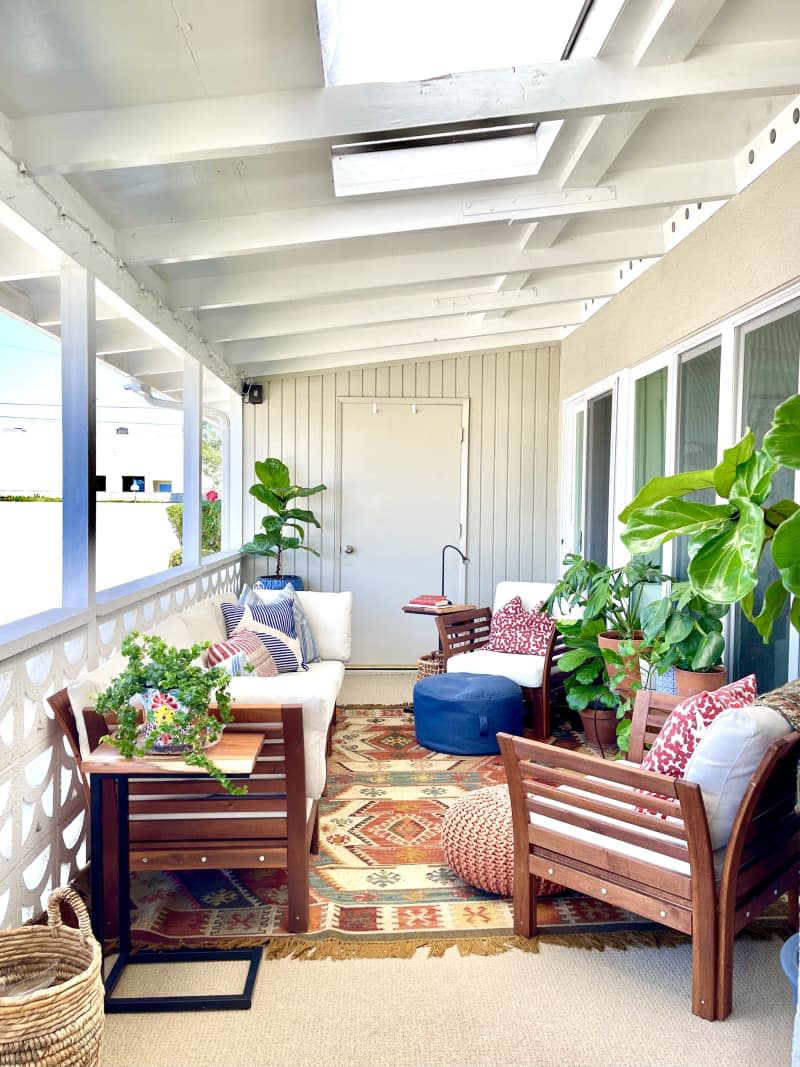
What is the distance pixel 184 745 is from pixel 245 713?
26 centimetres

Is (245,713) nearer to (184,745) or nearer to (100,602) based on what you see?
(184,745)

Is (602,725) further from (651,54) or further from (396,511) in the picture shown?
(651,54)

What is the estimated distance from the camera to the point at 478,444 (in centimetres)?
674

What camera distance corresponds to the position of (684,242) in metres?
3.87

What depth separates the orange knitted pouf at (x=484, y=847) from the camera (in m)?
2.71

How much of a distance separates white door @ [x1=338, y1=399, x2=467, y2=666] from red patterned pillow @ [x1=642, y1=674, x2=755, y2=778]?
440cm

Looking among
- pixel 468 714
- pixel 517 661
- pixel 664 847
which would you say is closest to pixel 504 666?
pixel 517 661

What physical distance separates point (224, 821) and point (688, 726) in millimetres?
1477

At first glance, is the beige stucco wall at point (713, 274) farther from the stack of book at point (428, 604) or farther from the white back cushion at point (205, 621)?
the white back cushion at point (205, 621)

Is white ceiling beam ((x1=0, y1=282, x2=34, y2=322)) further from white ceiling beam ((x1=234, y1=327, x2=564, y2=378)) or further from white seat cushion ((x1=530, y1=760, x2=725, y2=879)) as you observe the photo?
white seat cushion ((x1=530, y1=760, x2=725, y2=879))

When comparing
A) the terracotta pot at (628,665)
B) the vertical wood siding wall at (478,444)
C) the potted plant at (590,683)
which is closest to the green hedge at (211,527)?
the vertical wood siding wall at (478,444)

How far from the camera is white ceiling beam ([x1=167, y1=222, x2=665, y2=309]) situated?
4168 millimetres

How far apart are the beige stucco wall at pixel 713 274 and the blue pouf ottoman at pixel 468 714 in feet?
6.79

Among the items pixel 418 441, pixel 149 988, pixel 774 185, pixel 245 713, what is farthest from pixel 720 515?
pixel 418 441
